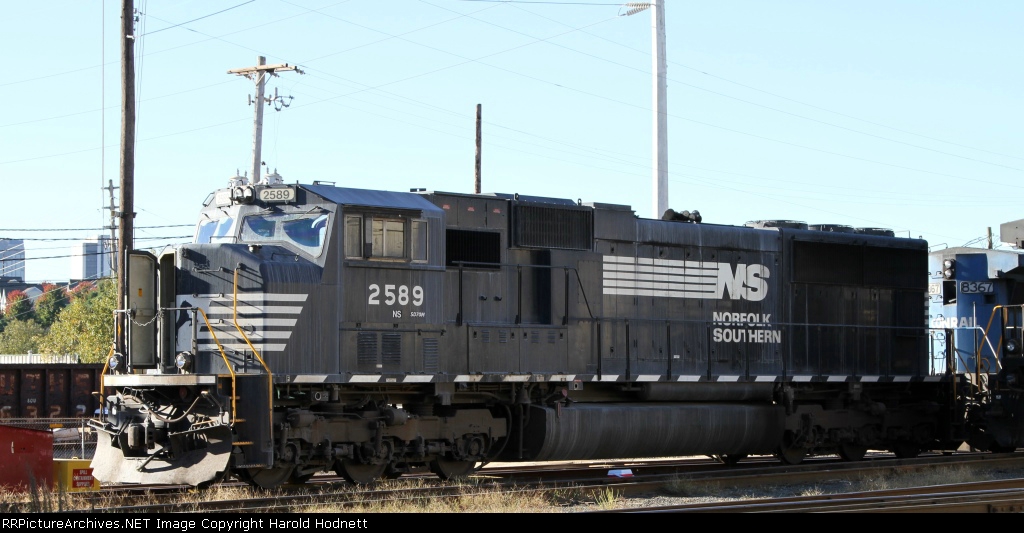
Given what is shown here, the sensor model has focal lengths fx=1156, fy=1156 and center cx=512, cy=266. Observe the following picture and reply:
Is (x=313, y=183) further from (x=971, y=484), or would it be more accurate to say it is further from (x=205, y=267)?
(x=971, y=484)

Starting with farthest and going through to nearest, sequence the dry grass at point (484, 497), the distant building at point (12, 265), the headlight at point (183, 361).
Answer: the distant building at point (12, 265)
the headlight at point (183, 361)
the dry grass at point (484, 497)

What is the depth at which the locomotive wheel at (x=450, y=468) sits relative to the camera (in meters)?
14.4

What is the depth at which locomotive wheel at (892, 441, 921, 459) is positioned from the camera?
18.8 m

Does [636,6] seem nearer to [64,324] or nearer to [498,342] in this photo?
[498,342]

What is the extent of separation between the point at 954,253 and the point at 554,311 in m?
9.30

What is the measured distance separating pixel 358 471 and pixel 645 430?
421cm

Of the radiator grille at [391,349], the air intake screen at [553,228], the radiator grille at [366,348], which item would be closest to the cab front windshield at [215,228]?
the radiator grille at [366,348]

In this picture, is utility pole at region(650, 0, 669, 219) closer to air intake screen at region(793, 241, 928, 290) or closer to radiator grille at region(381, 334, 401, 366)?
air intake screen at region(793, 241, 928, 290)

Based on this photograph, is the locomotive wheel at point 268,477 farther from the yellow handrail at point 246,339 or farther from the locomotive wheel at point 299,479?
the yellow handrail at point 246,339

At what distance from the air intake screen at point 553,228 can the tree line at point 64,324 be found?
17527 millimetres

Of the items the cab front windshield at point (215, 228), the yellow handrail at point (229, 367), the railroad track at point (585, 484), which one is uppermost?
the cab front windshield at point (215, 228)

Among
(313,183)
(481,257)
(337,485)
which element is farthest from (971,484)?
(313,183)

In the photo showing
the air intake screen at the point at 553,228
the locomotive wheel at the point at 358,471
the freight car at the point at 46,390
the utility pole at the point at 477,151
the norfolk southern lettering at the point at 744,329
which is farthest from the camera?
the utility pole at the point at 477,151

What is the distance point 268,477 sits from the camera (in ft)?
42.5
